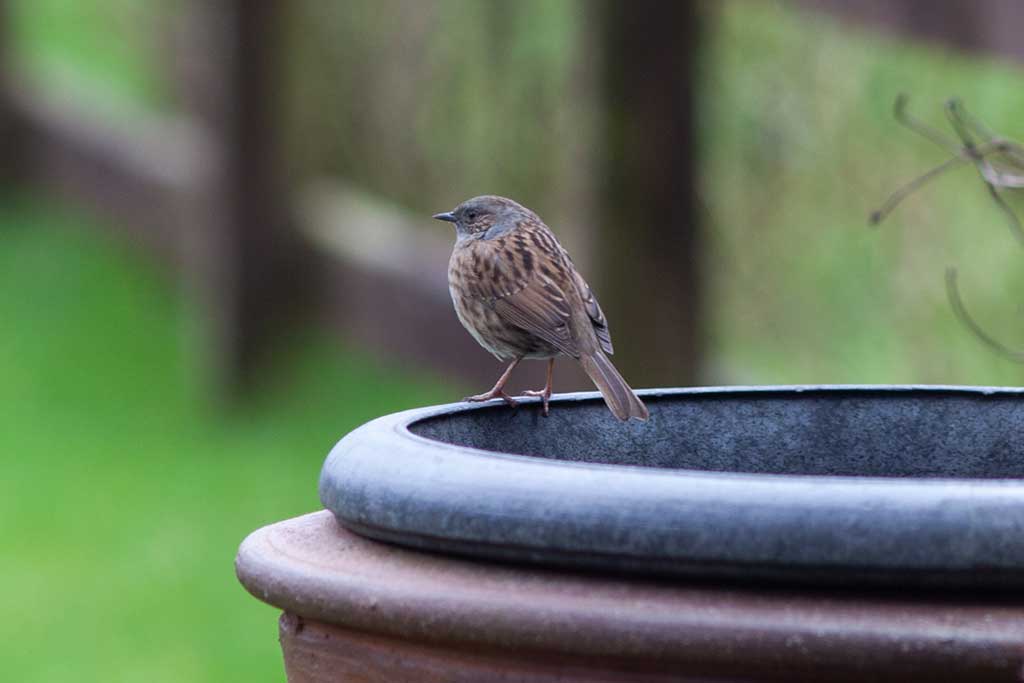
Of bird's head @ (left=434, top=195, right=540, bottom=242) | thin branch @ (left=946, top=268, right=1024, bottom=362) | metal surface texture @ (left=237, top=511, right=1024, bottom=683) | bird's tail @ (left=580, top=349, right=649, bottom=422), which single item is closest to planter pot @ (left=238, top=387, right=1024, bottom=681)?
metal surface texture @ (left=237, top=511, right=1024, bottom=683)

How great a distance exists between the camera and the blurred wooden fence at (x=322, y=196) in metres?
5.12

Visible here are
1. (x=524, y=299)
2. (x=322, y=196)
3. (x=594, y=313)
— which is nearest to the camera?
(x=524, y=299)

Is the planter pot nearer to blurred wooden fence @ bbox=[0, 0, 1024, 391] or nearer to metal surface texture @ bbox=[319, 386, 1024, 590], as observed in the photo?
metal surface texture @ bbox=[319, 386, 1024, 590]

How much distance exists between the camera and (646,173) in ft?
16.9

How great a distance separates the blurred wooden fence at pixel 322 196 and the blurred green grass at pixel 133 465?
29 cm

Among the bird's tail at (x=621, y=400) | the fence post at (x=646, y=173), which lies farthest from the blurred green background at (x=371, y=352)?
the bird's tail at (x=621, y=400)

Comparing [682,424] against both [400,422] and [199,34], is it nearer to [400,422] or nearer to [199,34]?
[400,422]

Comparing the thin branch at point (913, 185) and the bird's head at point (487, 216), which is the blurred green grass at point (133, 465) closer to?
the bird's head at point (487, 216)

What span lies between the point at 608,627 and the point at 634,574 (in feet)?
0.26

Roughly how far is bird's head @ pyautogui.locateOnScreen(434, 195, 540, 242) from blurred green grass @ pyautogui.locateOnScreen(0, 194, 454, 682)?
2.23 metres

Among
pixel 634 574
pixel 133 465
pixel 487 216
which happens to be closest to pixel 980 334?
pixel 487 216

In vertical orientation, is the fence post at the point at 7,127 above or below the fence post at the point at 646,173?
above

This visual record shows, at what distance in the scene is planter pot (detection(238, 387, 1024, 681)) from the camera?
1.41 metres

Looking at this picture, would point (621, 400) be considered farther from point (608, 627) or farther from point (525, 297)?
point (525, 297)
